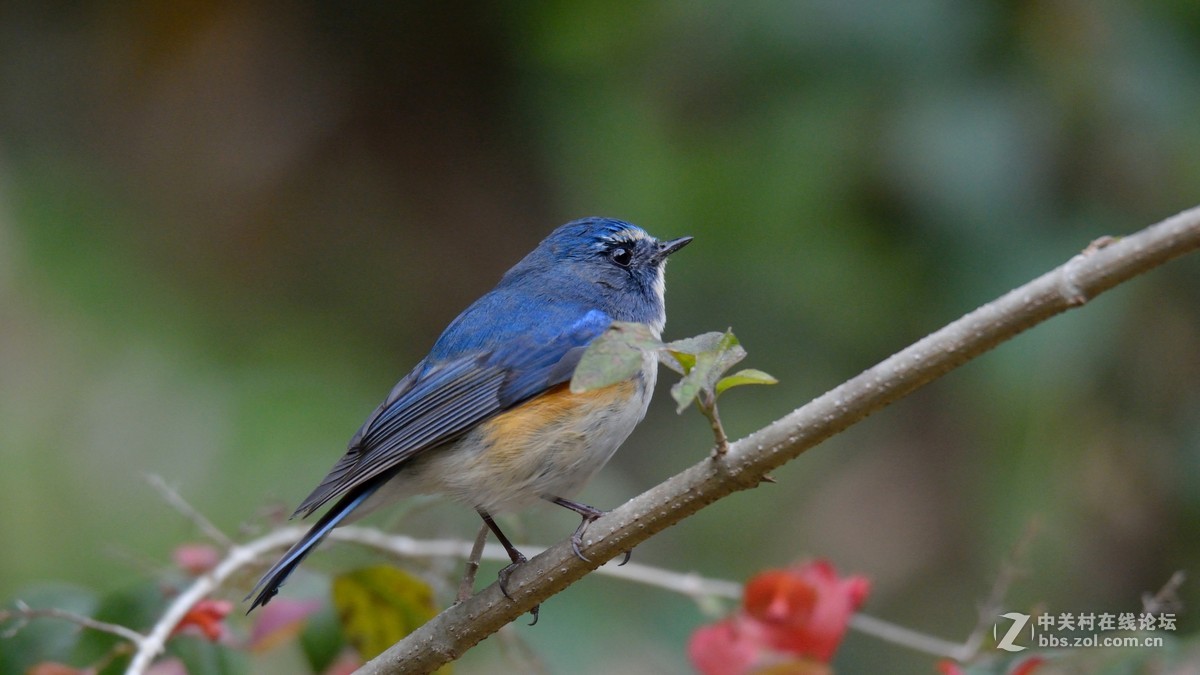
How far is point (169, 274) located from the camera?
5.38 metres

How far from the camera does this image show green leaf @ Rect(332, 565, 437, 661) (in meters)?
2.53

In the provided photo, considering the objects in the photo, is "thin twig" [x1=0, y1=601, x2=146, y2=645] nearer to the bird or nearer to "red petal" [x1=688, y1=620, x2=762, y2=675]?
the bird

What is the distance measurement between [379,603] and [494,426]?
49 cm

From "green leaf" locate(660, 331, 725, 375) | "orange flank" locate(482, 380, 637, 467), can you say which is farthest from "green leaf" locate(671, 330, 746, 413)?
"orange flank" locate(482, 380, 637, 467)

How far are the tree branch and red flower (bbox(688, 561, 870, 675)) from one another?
0.26m

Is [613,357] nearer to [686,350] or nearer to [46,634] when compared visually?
[686,350]

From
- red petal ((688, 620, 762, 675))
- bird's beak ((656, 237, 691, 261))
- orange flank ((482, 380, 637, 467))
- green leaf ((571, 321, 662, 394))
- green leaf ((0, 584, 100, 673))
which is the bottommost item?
green leaf ((0, 584, 100, 673))

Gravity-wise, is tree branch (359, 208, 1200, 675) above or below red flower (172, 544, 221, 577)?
above

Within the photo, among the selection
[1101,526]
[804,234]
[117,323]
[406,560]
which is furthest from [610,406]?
[117,323]

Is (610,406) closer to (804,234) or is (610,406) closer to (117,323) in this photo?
(804,234)

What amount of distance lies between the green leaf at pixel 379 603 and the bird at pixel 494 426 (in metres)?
0.14

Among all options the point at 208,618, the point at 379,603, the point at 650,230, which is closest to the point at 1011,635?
the point at 379,603

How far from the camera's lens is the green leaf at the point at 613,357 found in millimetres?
1581

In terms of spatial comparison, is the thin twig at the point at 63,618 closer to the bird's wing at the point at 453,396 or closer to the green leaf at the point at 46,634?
the green leaf at the point at 46,634
